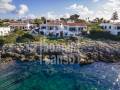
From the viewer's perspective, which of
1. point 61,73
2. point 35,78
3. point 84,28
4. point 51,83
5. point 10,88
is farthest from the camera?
point 84,28

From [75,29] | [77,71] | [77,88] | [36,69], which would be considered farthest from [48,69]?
[75,29]

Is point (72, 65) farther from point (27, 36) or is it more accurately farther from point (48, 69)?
point (27, 36)

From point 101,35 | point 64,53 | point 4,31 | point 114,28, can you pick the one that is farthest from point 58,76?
point 4,31

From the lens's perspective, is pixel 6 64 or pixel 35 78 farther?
pixel 6 64

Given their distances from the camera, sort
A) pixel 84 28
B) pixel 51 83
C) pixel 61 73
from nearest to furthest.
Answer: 1. pixel 51 83
2. pixel 61 73
3. pixel 84 28

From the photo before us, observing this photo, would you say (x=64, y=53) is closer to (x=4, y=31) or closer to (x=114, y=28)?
(x=114, y=28)

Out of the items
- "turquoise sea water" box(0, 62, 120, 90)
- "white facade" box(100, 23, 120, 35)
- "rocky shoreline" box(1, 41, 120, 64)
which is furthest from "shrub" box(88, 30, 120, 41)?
"turquoise sea water" box(0, 62, 120, 90)

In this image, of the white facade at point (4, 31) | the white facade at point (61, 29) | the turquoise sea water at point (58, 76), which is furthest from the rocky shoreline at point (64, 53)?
the white facade at point (4, 31)
